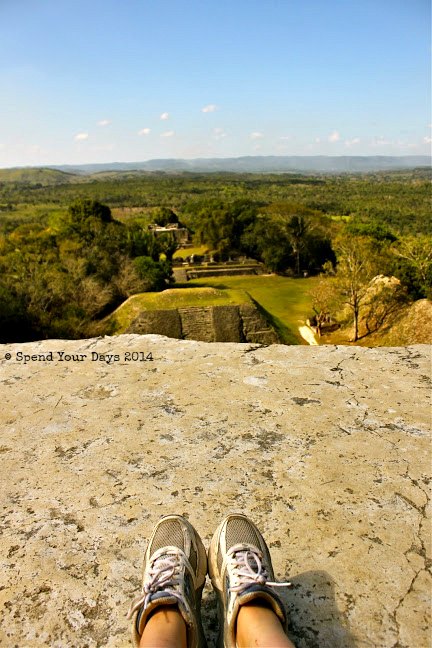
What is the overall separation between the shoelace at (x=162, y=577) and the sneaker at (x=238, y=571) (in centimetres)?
17

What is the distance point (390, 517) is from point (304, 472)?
47 cm

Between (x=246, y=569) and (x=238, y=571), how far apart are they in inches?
1.2

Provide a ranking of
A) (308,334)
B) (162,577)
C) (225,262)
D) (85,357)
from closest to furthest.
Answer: (162,577) → (85,357) → (308,334) → (225,262)

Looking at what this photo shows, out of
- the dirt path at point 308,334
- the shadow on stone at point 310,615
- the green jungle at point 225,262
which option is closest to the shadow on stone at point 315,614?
the shadow on stone at point 310,615

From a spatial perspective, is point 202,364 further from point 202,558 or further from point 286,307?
point 286,307

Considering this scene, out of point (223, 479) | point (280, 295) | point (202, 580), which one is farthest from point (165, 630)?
point (280, 295)

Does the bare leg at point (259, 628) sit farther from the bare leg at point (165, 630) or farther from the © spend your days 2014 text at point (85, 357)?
the © spend your days 2014 text at point (85, 357)

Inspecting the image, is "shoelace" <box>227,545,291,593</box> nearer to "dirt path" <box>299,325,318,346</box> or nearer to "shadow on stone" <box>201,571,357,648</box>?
"shadow on stone" <box>201,571,357,648</box>

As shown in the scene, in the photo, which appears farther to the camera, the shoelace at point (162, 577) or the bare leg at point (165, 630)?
the shoelace at point (162, 577)

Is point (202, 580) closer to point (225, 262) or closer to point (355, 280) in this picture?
point (355, 280)

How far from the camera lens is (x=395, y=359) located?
137 inches

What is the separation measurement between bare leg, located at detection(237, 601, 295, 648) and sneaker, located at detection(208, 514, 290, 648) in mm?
24

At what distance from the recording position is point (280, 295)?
3050 centimetres

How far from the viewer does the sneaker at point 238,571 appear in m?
1.44
